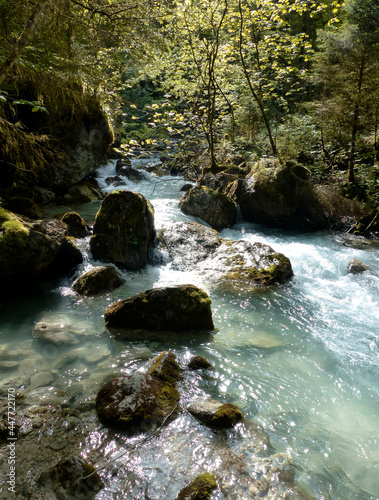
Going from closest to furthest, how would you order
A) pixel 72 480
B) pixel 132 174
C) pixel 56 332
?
pixel 72 480 < pixel 56 332 < pixel 132 174

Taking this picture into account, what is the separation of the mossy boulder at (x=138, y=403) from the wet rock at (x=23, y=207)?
270 inches

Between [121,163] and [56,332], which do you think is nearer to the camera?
[56,332]

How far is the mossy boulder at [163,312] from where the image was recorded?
4.79 m

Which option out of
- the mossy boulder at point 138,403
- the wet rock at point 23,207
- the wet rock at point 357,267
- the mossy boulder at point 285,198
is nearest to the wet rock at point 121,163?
the mossy boulder at point 285,198

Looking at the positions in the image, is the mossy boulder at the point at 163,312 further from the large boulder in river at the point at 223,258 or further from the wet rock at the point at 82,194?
the wet rock at the point at 82,194

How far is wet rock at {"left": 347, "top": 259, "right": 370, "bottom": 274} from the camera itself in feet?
24.6

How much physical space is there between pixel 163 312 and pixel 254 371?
5.68ft

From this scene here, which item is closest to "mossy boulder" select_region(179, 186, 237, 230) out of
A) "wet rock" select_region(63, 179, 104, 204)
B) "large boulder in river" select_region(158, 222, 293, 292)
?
"large boulder in river" select_region(158, 222, 293, 292)

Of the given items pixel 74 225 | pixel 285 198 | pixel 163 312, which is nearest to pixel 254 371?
pixel 163 312

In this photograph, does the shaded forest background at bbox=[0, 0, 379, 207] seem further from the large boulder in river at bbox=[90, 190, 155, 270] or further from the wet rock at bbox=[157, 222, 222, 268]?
the wet rock at bbox=[157, 222, 222, 268]

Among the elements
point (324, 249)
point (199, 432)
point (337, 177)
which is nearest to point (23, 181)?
point (199, 432)

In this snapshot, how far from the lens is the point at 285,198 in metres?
10.9

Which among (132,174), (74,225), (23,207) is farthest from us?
(132,174)

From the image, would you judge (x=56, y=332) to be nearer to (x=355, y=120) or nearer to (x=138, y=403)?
(x=138, y=403)
